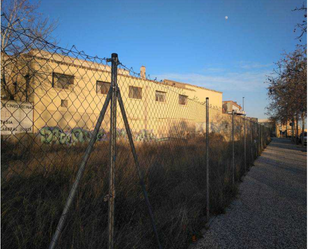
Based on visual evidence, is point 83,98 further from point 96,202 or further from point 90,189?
point 96,202

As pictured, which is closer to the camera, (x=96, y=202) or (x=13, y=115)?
(x=96, y=202)

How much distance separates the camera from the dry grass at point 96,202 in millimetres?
1991

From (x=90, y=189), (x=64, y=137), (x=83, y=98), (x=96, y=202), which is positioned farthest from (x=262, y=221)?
(x=83, y=98)

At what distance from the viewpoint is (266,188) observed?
5.02 meters

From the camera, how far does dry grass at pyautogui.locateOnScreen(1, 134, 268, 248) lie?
6.53 ft

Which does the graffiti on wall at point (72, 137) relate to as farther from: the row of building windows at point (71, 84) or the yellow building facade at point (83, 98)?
the row of building windows at point (71, 84)

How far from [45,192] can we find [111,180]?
194 centimetres

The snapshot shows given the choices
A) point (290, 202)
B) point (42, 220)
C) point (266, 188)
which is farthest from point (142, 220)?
point (266, 188)

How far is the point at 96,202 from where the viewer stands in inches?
102

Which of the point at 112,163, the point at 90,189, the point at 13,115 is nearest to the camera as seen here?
the point at 112,163

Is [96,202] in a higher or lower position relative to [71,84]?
lower

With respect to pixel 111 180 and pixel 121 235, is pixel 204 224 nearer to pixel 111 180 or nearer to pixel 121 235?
pixel 121 235

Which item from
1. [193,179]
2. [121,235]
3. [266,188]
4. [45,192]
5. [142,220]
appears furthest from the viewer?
[266,188]

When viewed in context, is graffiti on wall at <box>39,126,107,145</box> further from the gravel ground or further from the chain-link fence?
the gravel ground
